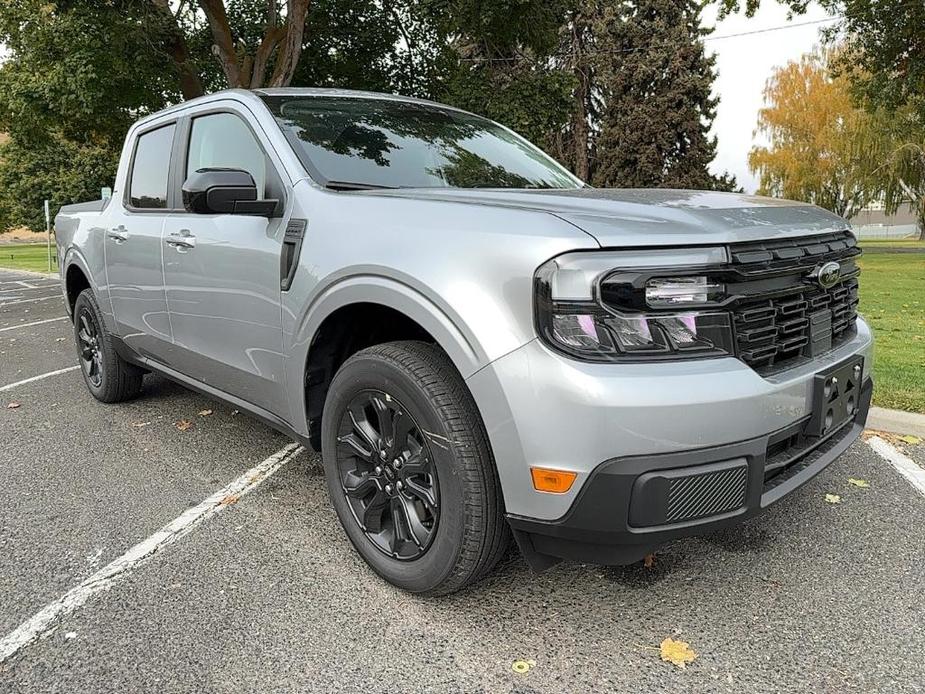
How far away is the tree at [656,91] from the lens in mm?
28484

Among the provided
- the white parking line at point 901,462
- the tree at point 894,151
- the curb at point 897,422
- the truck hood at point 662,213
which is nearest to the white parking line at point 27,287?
the truck hood at point 662,213

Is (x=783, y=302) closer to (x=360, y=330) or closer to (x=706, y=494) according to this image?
(x=706, y=494)

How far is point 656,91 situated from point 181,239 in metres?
28.7

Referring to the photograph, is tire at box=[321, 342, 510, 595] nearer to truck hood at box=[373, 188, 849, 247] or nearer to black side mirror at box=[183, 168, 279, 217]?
truck hood at box=[373, 188, 849, 247]

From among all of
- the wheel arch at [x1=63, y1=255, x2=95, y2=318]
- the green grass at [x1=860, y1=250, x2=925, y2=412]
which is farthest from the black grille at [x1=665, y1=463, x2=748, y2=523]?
the wheel arch at [x1=63, y1=255, x2=95, y2=318]

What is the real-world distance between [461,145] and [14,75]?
15513mm

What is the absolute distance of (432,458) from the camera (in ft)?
7.54

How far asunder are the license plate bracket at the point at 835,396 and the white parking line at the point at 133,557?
8.21ft

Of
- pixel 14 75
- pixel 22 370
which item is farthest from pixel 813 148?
pixel 22 370

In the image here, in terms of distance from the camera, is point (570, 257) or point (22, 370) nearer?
point (570, 257)

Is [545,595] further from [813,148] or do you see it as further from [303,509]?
[813,148]

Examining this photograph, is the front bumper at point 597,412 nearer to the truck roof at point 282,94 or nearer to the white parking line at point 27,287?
the truck roof at point 282,94

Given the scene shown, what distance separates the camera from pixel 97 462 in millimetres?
3996

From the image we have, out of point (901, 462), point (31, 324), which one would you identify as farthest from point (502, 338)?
point (31, 324)
